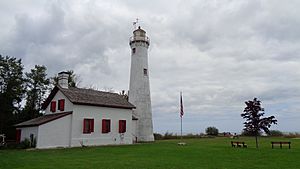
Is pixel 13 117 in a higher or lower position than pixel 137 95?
lower

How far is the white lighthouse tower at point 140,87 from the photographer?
1337 inches

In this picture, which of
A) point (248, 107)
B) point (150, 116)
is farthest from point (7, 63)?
point (248, 107)

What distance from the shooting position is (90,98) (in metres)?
27.3

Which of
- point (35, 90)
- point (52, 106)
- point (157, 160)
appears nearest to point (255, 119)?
point (157, 160)

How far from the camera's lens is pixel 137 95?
34156 millimetres

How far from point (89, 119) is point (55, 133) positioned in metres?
3.41

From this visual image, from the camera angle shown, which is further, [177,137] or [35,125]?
[177,137]

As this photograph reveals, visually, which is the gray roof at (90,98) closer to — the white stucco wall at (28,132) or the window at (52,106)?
the window at (52,106)

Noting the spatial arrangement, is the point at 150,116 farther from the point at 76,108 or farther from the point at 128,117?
the point at 76,108

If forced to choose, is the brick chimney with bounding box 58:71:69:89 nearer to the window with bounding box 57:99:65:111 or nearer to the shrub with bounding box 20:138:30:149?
the window with bounding box 57:99:65:111

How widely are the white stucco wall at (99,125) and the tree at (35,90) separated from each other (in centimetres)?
958

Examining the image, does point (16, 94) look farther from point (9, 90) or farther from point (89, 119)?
point (89, 119)

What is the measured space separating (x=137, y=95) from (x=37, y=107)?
11971 millimetres

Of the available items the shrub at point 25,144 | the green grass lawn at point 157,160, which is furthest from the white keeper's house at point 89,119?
the green grass lawn at point 157,160
